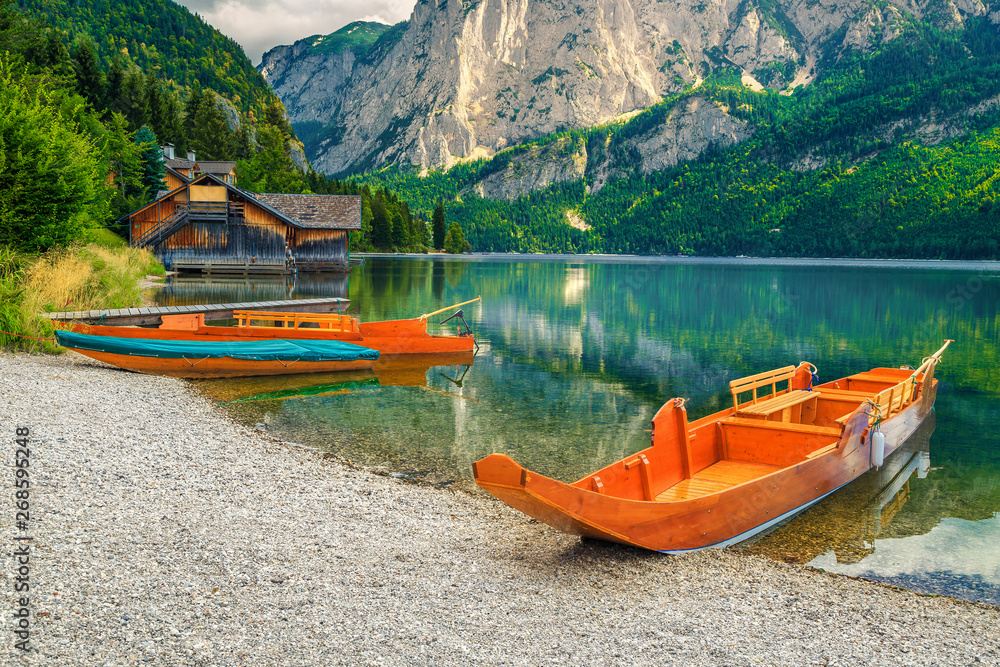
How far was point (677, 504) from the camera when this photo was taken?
745 centimetres

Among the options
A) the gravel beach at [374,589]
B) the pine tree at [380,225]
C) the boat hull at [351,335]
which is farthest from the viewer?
the pine tree at [380,225]

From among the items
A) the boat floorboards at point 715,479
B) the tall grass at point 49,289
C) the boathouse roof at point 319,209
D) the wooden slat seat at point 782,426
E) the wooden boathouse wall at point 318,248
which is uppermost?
the boathouse roof at point 319,209

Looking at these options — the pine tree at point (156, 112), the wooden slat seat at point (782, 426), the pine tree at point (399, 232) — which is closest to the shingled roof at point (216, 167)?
the pine tree at point (156, 112)

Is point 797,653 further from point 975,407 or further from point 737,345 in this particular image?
point 737,345

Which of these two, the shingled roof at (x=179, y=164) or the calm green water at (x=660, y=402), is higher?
the shingled roof at (x=179, y=164)

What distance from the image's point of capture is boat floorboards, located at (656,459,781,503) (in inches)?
348

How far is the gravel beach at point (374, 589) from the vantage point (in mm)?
5195

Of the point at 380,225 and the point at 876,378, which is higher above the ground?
the point at 380,225

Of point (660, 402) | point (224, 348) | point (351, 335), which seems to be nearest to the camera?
point (660, 402)

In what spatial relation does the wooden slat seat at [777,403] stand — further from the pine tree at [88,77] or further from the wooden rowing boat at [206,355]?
the pine tree at [88,77]

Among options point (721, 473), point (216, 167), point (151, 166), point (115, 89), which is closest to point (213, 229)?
point (151, 166)

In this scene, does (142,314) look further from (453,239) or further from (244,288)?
(453,239)

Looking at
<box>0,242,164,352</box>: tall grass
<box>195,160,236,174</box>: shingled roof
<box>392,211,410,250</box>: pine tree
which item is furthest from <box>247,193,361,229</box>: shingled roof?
<box>392,211,410,250</box>: pine tree

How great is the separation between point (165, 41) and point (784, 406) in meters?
156
